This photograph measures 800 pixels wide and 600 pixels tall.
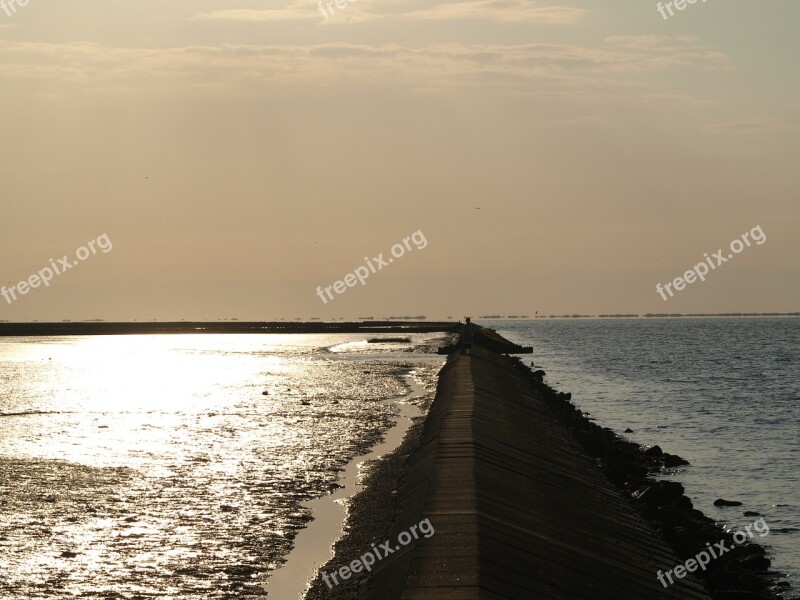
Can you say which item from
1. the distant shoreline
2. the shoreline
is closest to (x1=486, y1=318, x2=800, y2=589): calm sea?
the shoreline

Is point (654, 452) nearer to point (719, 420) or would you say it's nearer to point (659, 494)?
point (659, 494)

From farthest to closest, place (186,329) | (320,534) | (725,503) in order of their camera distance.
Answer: (186,329) < (725,503) < (320,534)

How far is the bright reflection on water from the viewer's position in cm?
1535

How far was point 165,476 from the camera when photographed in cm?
2320

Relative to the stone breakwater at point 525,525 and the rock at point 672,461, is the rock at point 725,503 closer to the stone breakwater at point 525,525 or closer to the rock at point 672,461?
the stone breakwater at point 525,525

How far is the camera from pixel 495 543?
1391 centimetres

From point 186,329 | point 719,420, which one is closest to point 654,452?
point 719,420

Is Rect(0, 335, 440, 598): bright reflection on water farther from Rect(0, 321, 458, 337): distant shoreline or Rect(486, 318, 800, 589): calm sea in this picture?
Rect(0, 321, 458, 337): distant shoreline

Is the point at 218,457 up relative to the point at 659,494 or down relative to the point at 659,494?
up

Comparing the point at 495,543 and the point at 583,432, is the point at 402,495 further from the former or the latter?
the point at 583,432

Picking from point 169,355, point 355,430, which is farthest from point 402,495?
point 169,355

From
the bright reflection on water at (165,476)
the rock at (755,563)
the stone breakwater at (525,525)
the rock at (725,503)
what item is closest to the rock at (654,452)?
the stone breakwater at (525,525)

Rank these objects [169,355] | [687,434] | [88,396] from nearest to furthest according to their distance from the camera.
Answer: [687,434] < [88,396] < [169,355]

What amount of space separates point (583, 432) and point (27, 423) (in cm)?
1759
